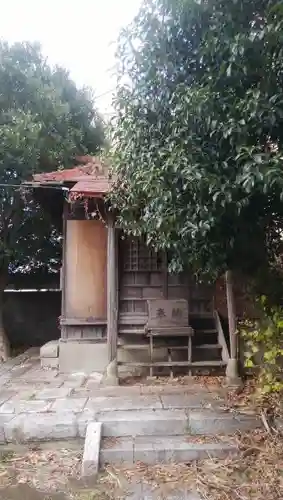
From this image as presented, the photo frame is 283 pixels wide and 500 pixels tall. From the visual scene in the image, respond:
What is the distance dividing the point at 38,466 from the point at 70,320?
3.33m

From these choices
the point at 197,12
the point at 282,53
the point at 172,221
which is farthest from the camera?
the point at 172,221

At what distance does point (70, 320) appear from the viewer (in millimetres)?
7375

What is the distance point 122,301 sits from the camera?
7379 millimetres

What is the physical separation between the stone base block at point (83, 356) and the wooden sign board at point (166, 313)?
107cm

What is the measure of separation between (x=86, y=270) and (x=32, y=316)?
4348 mm

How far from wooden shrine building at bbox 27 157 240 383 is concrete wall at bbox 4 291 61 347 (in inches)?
152

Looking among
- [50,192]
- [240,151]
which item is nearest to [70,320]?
[50,192]

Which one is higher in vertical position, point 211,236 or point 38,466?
point 211,236

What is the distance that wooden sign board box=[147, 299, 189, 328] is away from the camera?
269 inches

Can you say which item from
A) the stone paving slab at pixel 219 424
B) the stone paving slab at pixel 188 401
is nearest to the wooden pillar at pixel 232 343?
the stone paving slab at pixel 188 401

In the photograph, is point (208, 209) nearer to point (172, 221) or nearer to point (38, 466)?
point (172, 221)

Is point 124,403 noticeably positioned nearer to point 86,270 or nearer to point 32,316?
point 86,270

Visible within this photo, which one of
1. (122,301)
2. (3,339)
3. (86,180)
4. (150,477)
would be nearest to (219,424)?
(150,477)

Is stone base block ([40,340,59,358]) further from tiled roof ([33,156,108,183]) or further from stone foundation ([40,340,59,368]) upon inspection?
tiled roof ([33,156,108,183])
